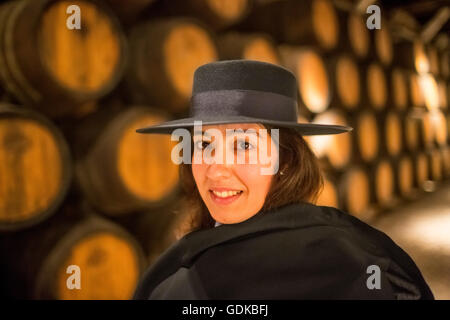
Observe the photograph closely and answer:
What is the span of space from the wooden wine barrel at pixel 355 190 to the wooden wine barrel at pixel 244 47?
1685 mm

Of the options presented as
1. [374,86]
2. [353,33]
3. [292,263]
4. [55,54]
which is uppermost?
[353,33]

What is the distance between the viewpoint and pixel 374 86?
4383 millimetres

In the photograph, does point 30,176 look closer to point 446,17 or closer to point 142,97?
point 142,97

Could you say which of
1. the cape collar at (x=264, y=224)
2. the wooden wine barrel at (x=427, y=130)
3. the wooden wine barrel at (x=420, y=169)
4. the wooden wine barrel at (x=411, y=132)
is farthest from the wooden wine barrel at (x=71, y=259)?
the wooden wine barrel at (x=427, y=130)

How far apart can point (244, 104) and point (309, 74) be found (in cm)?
248

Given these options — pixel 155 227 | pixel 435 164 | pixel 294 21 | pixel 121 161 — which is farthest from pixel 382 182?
pixel 121 161

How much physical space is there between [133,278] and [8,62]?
1.13 metres

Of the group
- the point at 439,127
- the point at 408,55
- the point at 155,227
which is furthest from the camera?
the point at 439,127

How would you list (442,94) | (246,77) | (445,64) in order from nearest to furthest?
(246,77) < (442,94) < (445,64)

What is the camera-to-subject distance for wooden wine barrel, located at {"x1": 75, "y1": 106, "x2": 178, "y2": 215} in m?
1.83

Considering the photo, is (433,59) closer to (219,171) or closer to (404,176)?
(404,176)

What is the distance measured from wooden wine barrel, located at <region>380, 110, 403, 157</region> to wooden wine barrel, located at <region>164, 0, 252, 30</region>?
287cm

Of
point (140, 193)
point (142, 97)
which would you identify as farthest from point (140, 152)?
point (142, 97)

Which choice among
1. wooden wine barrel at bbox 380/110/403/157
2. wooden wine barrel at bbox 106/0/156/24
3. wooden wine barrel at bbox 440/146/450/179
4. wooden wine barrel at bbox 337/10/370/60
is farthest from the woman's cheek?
wooden wine barrel at bbox 440/146/450/179
